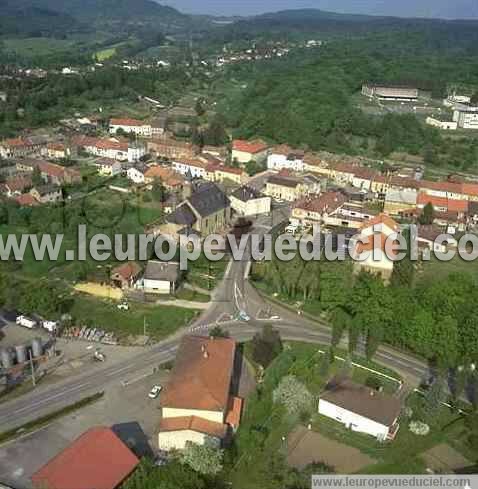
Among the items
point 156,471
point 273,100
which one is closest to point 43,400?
point 156,471

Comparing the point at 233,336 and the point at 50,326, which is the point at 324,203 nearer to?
the point at 233,336

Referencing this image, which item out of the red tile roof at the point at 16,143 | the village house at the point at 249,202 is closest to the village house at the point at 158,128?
the red tile roof at the point at 16,143

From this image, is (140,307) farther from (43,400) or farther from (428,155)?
(428,155)

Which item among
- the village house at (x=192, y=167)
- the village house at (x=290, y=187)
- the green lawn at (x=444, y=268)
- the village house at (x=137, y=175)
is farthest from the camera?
the village house at (x=192, y=167)

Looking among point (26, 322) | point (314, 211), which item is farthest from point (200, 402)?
point (314, 211)

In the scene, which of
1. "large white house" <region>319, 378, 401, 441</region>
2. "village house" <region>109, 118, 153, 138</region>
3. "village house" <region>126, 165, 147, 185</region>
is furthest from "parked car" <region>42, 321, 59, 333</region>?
"village house" <region>109, 118, 153, 138</region>

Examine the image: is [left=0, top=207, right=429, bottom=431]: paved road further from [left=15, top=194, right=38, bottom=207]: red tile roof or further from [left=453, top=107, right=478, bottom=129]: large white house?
[left=453, top=107, right=478, bottom=129]: large white house

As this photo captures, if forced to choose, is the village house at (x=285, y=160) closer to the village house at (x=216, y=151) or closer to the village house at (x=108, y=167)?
the village house at (x=216, y=151)
